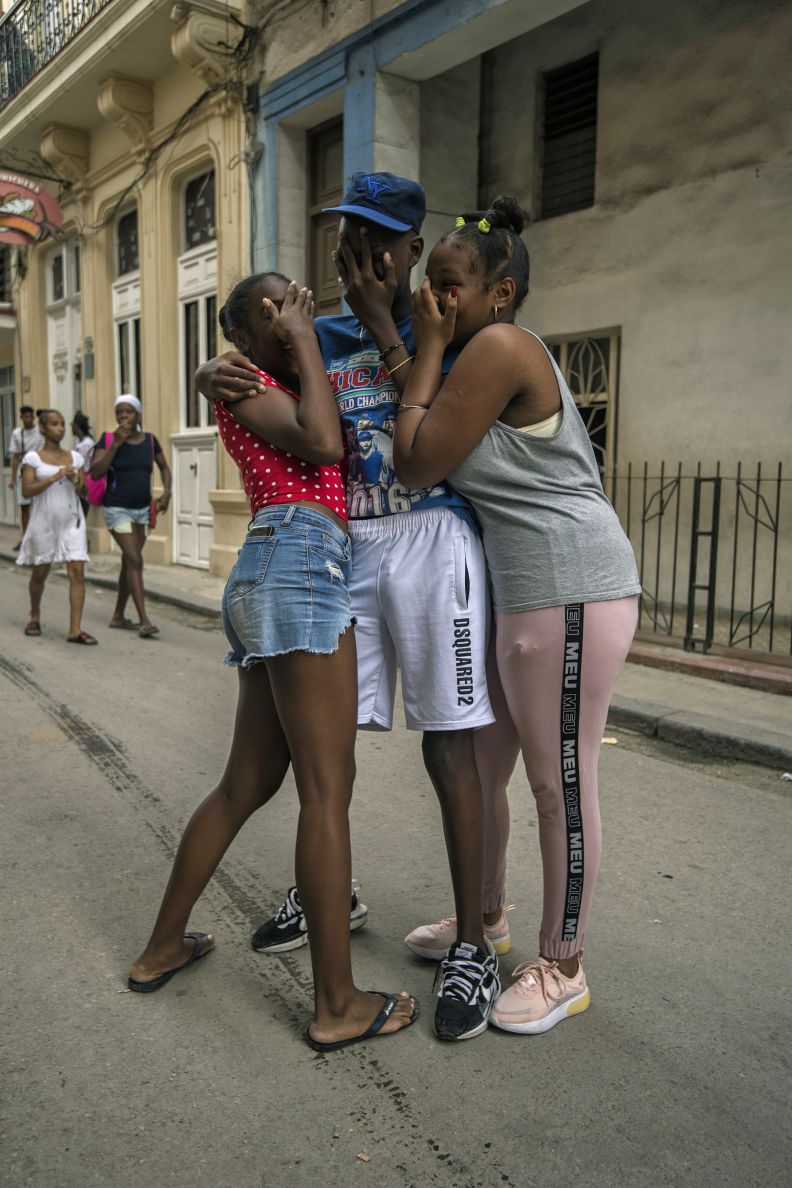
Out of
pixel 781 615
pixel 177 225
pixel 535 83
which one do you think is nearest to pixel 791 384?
pixel 781 615

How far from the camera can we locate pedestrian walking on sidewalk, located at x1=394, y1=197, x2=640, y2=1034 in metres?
2.16

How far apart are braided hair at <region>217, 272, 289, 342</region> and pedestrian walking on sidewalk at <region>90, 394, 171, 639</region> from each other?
19.4ft

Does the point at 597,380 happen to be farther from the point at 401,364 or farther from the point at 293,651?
the point at 293,651

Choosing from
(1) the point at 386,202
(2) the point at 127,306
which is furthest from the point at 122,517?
(2) the point at 127,306

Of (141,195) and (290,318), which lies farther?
(141,195)

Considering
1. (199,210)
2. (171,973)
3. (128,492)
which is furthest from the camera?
(199,210)

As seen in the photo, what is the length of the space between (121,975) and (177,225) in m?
12.0

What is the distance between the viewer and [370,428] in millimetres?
2369

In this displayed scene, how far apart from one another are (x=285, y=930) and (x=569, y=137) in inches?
337

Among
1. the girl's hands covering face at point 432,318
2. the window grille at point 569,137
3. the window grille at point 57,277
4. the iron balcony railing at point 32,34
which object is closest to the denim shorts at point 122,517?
the window grille at point 569,137

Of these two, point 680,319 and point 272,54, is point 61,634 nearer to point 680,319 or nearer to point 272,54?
point 680,319

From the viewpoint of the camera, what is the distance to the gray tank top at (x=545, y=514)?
2238 mm

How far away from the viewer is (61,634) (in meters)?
8.00

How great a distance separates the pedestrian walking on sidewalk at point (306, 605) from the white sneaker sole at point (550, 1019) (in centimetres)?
23
